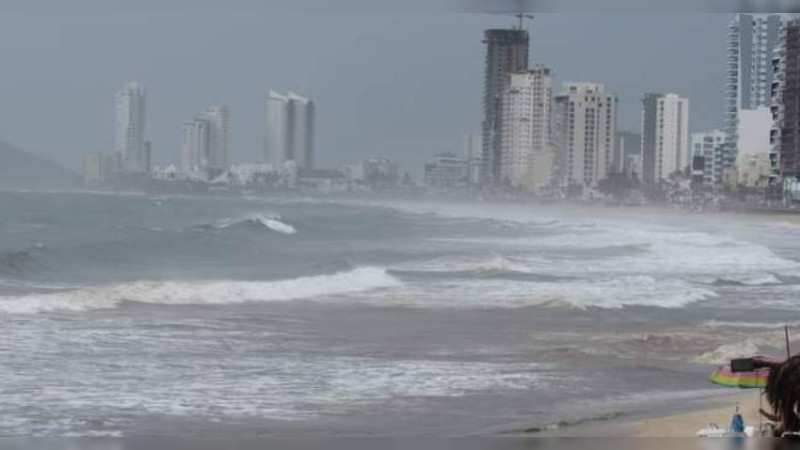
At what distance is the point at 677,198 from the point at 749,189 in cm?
26

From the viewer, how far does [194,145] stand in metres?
4.45

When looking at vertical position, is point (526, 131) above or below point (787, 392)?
above

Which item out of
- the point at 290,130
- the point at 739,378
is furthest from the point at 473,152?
the point at 739,378

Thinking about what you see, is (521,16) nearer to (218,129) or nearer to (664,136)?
(664,136)

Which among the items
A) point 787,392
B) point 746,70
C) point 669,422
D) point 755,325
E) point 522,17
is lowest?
point 669,422

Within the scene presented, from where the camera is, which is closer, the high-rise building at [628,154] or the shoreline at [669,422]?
the shoreline at [669,422]

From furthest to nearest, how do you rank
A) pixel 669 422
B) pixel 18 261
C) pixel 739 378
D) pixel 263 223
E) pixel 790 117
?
pixel 18 261 < pixel 263 223 < pixel 790 117 < pixel 739 378 < pixel 669 422

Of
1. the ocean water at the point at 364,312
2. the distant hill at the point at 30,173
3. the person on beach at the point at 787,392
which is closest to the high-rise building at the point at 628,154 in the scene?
the ocean water at the point at 364,312

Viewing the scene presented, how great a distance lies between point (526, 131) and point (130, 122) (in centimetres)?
134

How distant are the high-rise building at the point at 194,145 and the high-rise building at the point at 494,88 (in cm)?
94

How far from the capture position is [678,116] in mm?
4559

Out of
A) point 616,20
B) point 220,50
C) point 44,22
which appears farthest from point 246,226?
point 616,20

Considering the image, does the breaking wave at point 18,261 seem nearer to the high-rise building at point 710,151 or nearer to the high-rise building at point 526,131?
the high-rise building at point 526,131

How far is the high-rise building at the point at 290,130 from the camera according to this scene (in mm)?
4473
